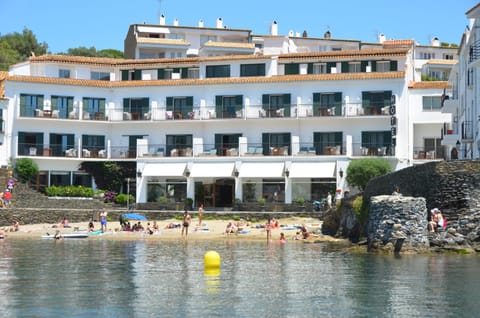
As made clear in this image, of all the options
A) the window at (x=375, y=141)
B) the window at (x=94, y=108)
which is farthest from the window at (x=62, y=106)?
the window at (x=375, y=141)

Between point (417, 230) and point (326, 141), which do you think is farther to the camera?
point (326, 141)

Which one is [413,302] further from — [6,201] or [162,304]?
[6,201]

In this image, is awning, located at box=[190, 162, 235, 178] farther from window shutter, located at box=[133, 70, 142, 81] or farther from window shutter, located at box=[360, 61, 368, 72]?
window shutter, located at box=[360, 61, 368, 72]

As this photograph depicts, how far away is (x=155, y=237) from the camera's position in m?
56.6

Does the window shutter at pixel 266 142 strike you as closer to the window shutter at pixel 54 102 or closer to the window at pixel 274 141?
the window at pixel 274 141

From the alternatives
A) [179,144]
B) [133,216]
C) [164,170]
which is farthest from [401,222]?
[179,144]

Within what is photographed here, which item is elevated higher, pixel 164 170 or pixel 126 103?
pixel 126 103

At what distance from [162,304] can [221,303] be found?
5.94 feet

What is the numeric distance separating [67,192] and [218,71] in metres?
17.3

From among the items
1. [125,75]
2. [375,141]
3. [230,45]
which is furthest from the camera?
[230,45]

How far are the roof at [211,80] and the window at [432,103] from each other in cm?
428

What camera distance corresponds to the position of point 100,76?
261ft

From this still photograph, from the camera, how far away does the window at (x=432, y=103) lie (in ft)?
238

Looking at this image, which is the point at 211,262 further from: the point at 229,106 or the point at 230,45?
the point at 230,45
